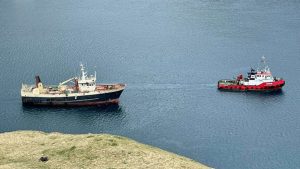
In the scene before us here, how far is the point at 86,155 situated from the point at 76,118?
69.4 m

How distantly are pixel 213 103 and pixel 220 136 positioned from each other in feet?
81.2

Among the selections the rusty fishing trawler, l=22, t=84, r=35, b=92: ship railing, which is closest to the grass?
the rusty fishing trawler

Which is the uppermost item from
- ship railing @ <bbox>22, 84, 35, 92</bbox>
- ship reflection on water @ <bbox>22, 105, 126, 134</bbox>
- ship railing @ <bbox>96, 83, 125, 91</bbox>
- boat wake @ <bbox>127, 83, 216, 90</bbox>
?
ship railing @ <bbox>22, 84, 35, 92</bbox>

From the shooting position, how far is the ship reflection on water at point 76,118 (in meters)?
133

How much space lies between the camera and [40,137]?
8869 cm

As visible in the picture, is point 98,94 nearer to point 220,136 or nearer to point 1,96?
point 1,96

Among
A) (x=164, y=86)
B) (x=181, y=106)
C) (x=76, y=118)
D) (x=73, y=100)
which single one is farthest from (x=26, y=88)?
(x=181, y=106)

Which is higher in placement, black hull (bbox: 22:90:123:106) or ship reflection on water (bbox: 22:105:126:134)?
black hull (bbox: 22:90:123:106)

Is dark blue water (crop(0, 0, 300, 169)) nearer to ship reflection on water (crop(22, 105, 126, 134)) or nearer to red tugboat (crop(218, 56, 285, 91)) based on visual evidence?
ship reflection on water (crop(22, 105, 126, 134))

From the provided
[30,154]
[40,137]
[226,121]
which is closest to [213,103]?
[226,121]

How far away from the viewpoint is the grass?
7056 centimetres

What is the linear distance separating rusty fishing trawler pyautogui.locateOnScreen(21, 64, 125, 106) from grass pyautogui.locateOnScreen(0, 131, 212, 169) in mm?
66356

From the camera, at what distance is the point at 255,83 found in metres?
163

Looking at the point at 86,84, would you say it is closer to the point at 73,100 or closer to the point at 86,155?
the point at 73,100
